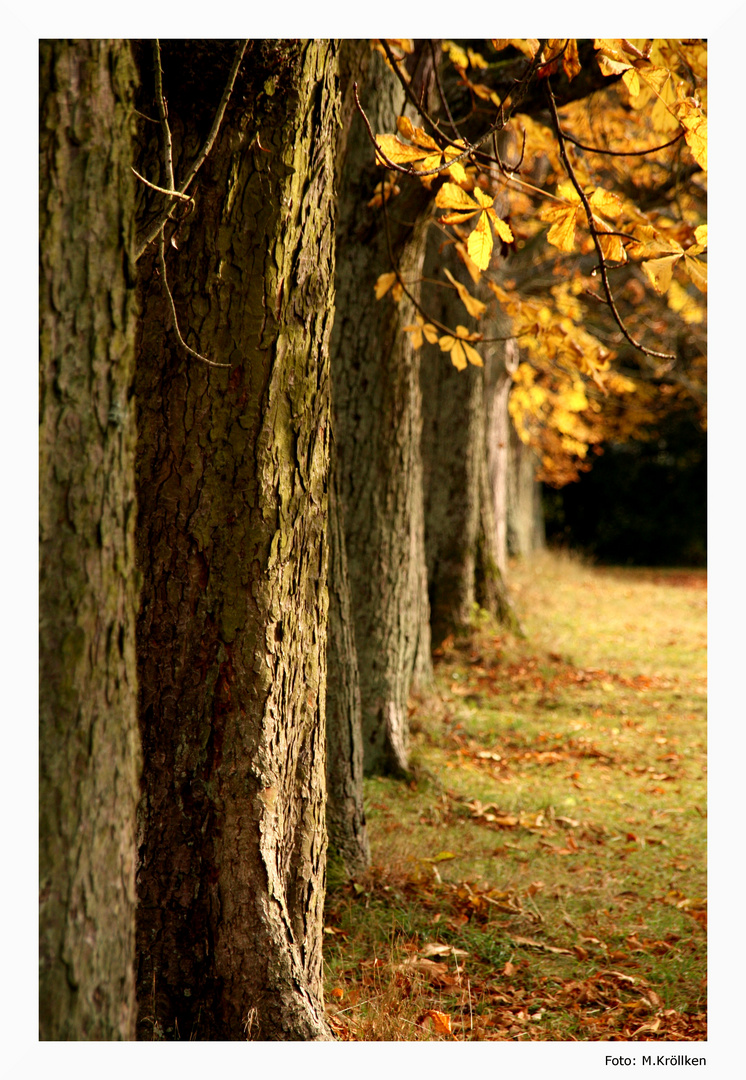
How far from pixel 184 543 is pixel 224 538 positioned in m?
0.11

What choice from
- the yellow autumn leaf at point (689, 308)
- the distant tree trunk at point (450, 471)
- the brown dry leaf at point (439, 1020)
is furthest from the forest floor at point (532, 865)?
the yellow autumn leaf at point (689, 308)

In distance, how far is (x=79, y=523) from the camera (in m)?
1.53

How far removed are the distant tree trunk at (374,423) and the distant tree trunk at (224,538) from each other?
7.82 ft

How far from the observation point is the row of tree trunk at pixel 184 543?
1530 millimetres

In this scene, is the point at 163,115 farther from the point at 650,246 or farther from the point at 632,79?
the point at 650,246

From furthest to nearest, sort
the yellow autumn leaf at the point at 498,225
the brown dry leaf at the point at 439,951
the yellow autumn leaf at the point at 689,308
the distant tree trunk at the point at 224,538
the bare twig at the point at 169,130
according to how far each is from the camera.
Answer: the yellow autumn leaf at the point at 689,308
the brown dry leaf at the point at 439,951
the yellow autumn leaf at the point at 498,225
the distant tree trunk at the point at 224,538
the bare twig at the point at 169,130

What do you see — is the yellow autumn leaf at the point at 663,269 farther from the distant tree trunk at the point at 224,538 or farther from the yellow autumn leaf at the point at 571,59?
the distant tree trunk at the point at 224,538

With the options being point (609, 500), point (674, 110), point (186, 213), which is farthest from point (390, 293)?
point (609, 500)

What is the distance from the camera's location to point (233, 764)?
7.33 feet

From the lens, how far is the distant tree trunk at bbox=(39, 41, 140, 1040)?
→ 4.99 feet

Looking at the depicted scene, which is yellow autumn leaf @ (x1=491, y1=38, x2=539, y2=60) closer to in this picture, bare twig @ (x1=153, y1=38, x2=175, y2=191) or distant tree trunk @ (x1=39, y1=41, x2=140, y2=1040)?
bare twig @ (x1=153, y1=38, x2=175, y2=191)

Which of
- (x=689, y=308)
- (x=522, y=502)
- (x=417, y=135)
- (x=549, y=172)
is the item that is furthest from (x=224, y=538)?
(x=522, y=502)

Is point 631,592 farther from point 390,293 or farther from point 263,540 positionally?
point 263,540

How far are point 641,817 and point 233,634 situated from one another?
3.39 m
